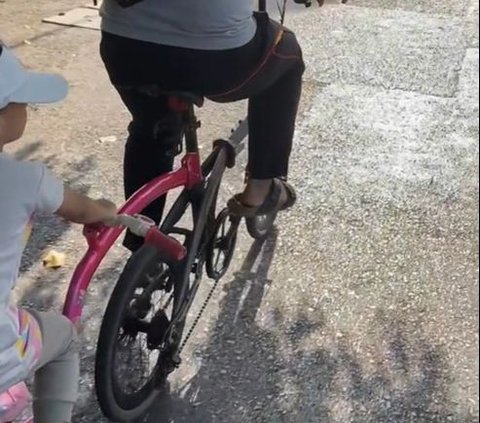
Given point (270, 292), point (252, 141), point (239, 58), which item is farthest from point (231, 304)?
point (239, 58)

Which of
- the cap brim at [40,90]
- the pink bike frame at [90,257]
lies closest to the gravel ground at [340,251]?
the pink bike frame at [90,257]

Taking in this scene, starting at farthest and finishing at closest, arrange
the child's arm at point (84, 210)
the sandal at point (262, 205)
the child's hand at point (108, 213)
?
the sandal at point (262, 205) < the child's hand at point (108, 213) < the child's arm at point (84, 210)

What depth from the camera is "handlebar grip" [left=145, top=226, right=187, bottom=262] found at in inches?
108

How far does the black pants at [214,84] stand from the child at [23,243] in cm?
51

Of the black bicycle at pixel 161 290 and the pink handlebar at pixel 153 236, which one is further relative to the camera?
the black bicycle at pixel 161 290

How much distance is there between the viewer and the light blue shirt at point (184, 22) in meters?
2.68

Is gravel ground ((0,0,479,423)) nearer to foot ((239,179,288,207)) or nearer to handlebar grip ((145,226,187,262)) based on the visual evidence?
foot ((239,179,288,207))

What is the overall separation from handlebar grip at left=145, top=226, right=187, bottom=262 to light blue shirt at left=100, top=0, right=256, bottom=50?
Answer: 1.94 feet

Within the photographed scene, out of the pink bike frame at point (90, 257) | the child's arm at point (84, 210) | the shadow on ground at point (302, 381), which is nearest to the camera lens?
the child's arm at point (84, 210)

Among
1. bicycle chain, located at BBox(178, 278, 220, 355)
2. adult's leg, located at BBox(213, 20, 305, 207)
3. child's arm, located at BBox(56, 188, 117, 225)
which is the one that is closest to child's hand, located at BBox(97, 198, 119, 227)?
child's arm, located at BBox(56, 188, 117, 225)

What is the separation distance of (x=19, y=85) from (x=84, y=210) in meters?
0.41

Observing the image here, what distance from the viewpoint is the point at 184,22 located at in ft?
8.82

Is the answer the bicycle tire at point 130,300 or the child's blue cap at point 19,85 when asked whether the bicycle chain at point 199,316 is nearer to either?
the bicycle tire at point 130,300

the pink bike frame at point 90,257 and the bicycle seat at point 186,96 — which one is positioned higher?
the bicycle seat at point 186,96
